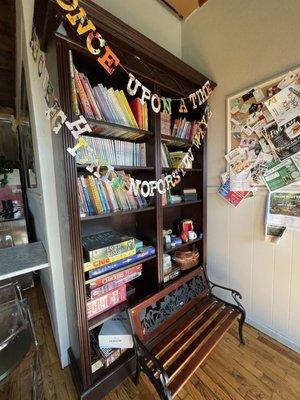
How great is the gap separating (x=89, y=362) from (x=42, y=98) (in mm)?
1502

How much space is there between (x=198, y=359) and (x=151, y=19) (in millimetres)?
2366

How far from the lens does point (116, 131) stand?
1136 millimetres

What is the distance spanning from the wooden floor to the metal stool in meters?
0.16

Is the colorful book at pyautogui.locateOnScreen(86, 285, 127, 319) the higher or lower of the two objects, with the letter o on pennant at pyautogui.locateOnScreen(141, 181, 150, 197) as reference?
lower

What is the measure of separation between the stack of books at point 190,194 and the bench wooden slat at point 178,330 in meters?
0.81

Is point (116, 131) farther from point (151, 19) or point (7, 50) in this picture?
point (7, 50)

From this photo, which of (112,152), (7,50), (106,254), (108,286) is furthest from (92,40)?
(7,50)

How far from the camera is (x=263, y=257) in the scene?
4.62 feet

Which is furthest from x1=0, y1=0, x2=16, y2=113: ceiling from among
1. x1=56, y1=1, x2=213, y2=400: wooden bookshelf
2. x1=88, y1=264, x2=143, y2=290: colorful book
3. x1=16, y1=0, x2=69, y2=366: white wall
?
x1=88, y1=264, x2=143, y2=290: colorful book

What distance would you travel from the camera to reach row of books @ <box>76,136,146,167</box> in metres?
0.98

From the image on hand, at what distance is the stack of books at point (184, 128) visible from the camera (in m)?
1.50

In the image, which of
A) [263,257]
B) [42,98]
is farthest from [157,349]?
[42,98]

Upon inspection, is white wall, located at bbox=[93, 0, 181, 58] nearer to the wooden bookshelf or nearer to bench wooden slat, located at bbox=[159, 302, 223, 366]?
the wooden bookshelf

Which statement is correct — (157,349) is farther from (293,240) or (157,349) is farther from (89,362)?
(293,240)
